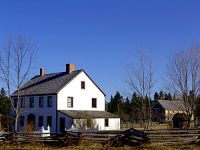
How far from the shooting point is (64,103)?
179 ft

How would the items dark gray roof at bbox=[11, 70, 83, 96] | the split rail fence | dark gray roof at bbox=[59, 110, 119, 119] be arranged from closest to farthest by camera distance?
the split rail fence
dark gray roof at bbox=[59, 110, 119, 119]
dark gray roof at bbox=[11, 70, 83, 96]

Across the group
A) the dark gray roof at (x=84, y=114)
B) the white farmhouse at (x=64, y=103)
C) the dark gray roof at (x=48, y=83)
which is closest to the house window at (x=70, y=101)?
the white farmhouse at (x=64, y=103)

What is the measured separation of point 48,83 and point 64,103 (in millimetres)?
5061

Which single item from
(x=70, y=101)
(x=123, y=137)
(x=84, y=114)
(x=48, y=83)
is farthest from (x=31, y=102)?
(x=123, y=137)

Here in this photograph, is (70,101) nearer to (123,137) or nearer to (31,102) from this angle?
(31,102)

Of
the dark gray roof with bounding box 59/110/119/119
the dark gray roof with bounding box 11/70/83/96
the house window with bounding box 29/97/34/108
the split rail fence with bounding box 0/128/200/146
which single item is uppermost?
the dark gray roof with bounding box 11/70/83/96

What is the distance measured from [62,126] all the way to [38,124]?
5054 mm

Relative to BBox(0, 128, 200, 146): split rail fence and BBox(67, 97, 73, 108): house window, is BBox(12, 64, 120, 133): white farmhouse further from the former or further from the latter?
BBox(0, 128, 200, 146): split rail fence

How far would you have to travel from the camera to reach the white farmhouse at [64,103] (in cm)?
5275

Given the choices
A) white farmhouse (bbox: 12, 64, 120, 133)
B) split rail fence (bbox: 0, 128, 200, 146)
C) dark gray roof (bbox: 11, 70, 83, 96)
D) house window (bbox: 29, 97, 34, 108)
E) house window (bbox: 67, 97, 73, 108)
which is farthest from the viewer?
house window (bbox: 29, 97, 34, 108)

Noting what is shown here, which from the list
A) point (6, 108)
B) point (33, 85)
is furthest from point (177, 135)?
point (6, 108)

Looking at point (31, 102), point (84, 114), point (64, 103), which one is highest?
point (31, 102)

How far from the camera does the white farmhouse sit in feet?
173

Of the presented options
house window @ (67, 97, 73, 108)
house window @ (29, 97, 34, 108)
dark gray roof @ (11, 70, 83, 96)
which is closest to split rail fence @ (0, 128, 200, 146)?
house window @ (67, 97, 73, 108)
